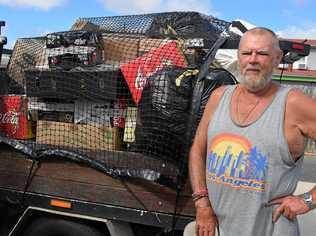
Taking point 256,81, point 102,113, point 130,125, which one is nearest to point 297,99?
point 256,81

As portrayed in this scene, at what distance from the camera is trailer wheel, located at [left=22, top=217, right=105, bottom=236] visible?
3.67 metres

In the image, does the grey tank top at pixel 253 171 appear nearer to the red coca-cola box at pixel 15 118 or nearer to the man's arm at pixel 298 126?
the man's arm at pixel 298 126

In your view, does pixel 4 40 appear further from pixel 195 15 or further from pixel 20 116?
A: pixel 195 15

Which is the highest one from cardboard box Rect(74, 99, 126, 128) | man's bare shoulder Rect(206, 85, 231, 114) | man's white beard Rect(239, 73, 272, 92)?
man's white beard Rect(239, 73, 272, 92)

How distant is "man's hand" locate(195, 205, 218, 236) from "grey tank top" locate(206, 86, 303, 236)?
0.33 feet

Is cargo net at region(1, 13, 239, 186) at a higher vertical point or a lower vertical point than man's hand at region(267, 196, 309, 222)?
higher

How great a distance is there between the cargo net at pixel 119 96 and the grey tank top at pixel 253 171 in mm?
705

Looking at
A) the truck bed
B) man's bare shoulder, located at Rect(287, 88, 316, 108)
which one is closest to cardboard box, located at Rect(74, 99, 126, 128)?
the truck bed

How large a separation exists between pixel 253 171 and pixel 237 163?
8 cm

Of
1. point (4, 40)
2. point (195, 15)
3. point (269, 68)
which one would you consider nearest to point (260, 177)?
point (269, 68)

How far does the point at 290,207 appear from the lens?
241 centimetres

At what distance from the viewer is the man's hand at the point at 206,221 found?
8.77 feet

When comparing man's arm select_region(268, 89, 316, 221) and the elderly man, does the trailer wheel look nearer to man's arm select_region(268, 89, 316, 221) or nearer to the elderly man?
the elderly man

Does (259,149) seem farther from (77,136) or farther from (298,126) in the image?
(77,136)
